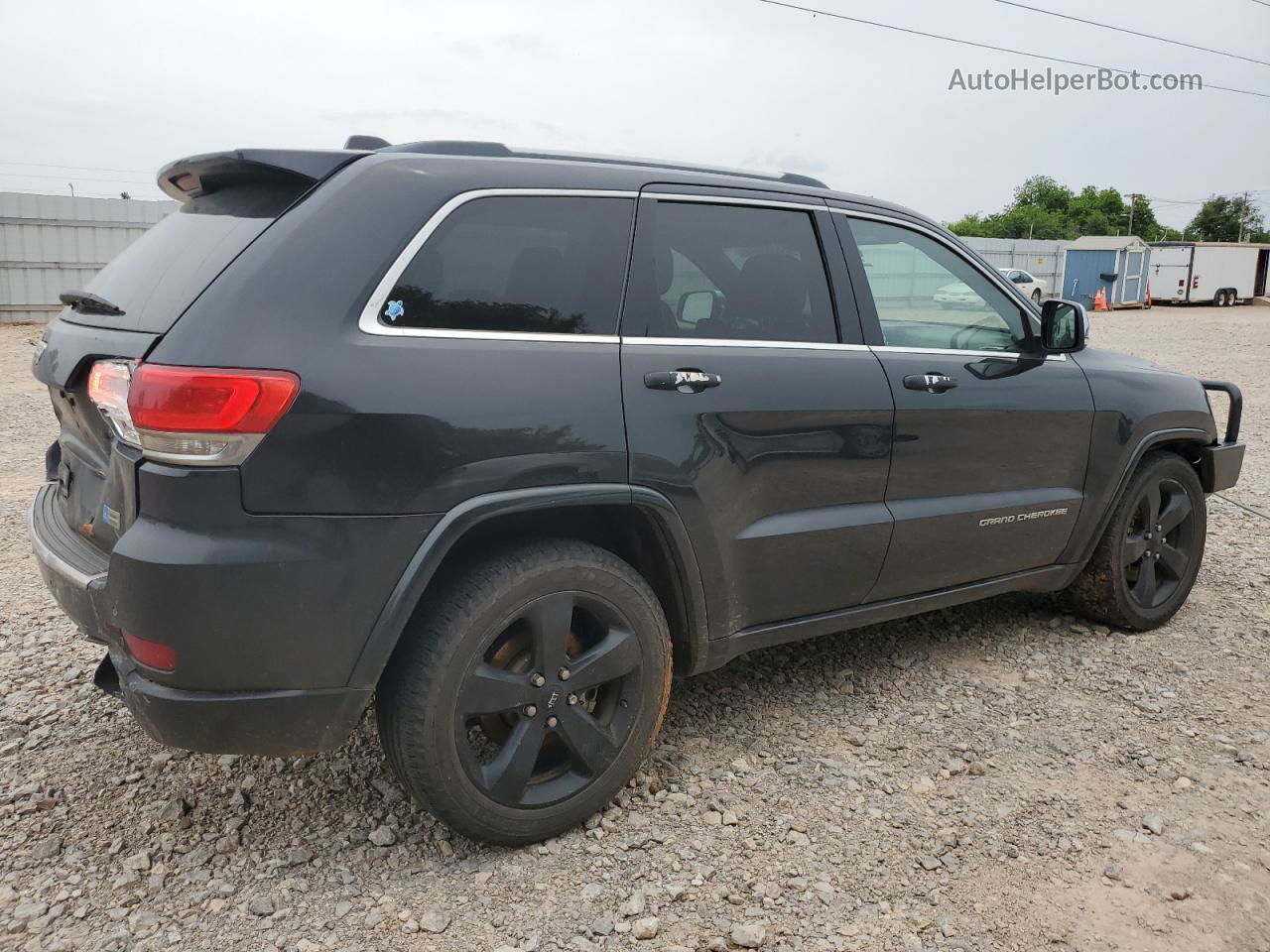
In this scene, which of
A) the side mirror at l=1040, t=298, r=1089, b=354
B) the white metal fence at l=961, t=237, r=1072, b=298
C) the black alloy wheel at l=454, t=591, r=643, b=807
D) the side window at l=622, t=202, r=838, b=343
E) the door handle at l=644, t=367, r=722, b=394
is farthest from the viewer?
the white metal fence at l=961, t=237, r=1072, b=298

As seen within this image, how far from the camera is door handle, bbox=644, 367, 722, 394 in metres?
2.79

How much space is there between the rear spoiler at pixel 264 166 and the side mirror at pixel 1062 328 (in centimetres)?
257

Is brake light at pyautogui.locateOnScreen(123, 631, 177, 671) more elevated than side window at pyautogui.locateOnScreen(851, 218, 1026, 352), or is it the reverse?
side window at pyautogui.locateOnScreen(851, 218, 1026, 352)

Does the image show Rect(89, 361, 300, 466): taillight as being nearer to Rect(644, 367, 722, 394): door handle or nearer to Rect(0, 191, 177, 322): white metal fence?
Rect(644, 367, 722, 394): door handle

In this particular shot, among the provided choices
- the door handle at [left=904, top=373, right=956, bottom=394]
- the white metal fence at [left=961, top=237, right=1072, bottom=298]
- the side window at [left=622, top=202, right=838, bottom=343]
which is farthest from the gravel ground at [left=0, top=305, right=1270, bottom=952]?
the white metal fence at [left=961, top=237, right=1072, bottom=298]

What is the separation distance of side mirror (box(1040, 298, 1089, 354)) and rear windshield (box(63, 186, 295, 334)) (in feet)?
8.93

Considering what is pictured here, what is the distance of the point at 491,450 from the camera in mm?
2480

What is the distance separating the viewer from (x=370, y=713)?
12.2 ft

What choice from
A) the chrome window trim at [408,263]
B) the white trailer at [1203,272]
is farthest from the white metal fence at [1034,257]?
the chrome window trim at [408,263]

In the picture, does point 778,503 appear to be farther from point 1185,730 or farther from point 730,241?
point 1185,730

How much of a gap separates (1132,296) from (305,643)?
43.8 metres

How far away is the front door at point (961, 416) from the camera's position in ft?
11.2

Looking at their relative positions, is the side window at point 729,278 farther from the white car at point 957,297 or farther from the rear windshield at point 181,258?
the rear windshield at point 181,258

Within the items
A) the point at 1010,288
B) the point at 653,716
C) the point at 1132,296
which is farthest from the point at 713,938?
the point at 1132,296
